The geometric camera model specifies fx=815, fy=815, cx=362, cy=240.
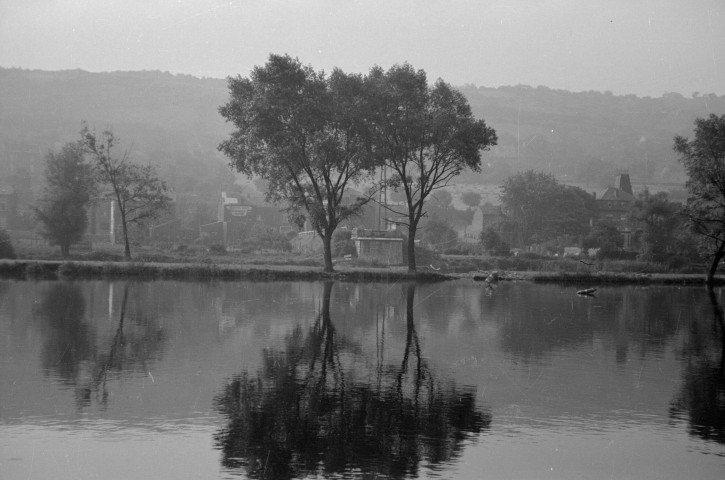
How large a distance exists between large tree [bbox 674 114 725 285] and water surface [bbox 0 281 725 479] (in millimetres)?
35786

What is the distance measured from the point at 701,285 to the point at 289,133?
110 feet

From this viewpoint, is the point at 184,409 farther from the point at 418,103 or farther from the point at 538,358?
the point at 418,103

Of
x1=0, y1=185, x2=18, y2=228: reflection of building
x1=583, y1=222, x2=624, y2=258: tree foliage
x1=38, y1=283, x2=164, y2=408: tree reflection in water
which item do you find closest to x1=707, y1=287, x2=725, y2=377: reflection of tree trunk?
x1=38, y1=283, x2=164, y2=408: tree reflection in water

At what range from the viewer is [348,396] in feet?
47.0

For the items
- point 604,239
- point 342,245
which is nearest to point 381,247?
point 342,245

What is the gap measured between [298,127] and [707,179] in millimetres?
31511

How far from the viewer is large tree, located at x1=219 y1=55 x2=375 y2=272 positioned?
53062 mm

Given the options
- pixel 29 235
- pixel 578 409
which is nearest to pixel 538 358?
pixel 578 409

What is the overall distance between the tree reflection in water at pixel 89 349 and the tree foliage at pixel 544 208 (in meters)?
99.3

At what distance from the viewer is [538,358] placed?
20.0m

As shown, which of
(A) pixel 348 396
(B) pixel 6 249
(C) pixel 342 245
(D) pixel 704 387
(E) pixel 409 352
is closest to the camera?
(A) pixel 348 396

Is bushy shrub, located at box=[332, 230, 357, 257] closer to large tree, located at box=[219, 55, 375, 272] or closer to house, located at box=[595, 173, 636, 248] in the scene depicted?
large tree, located at box=[219, 55, 375, 272]

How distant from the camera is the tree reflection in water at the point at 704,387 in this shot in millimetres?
13297

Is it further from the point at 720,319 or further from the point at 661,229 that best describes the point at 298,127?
the point at 661,229
